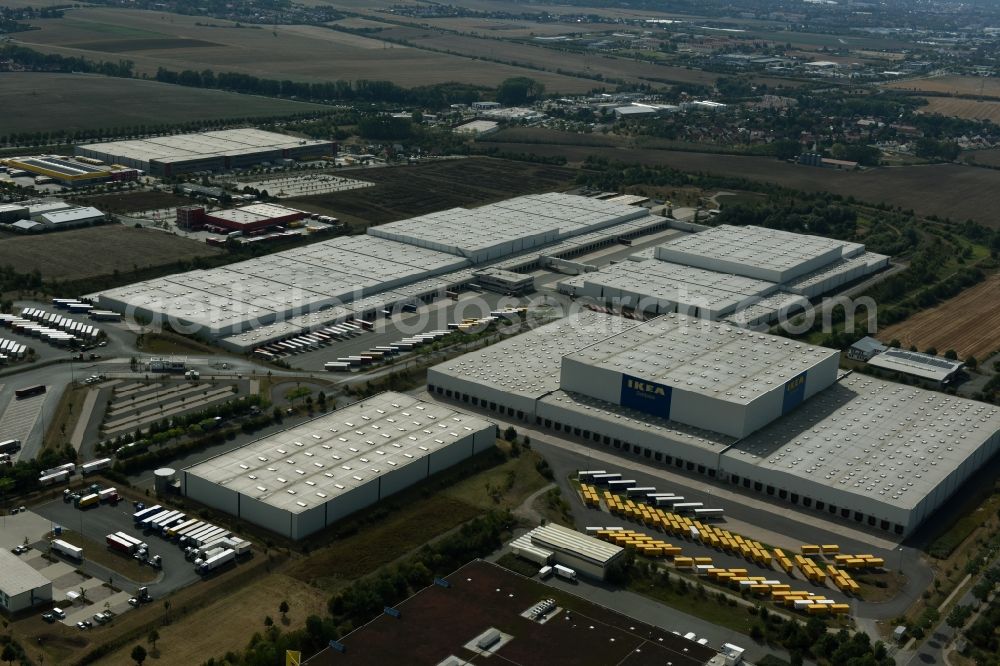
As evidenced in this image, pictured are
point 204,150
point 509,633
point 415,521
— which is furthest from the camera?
point 204,150

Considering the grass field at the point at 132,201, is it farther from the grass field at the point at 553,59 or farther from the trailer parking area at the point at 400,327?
the grass field at the point at 553,59

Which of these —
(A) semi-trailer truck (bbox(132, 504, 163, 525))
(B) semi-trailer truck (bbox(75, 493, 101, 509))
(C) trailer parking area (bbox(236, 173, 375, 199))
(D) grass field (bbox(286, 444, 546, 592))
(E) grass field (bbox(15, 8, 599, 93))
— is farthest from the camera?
(E) grass field (bbox(15, 8, 599, 93))

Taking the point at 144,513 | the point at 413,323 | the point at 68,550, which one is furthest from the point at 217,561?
the point at 413,323

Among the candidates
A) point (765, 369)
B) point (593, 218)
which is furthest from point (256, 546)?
point (593, 218)

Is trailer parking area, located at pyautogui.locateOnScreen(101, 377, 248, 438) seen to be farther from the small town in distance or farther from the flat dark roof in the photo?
the flat dark roof

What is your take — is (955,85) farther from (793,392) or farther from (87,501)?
(87,501)

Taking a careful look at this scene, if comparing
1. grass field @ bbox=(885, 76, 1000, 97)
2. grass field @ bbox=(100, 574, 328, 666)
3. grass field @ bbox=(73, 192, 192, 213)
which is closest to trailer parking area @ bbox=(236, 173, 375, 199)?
grass field @ bbox=(73, 192, 192, 213)

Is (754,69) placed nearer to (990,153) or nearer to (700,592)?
(990,153)
